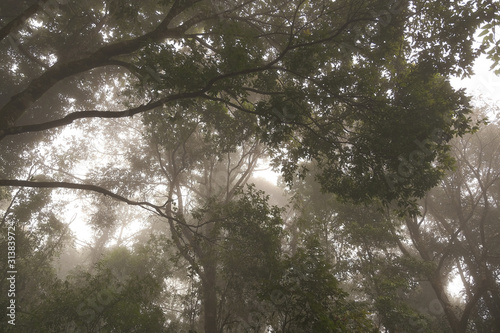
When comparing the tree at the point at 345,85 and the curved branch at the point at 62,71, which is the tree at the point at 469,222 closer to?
the tree at the point at 345,85

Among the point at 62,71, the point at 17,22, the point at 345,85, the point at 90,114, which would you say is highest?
the point at 62,71

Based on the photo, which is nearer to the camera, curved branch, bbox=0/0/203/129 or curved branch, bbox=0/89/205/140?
curved branch, bbox=0/89/205/140

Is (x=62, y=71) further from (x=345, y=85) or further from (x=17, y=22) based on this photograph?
(x=345, y=85)

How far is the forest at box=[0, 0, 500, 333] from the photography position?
5.47m

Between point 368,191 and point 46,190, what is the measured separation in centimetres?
1610

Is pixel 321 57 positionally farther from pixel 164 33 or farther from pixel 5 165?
pixel 5 165

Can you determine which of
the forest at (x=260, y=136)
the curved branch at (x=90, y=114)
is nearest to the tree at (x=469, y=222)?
the forest at (x=260, y=136)

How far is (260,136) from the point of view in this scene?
6371 millimetres

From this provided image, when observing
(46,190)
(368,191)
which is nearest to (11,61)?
(46,190)

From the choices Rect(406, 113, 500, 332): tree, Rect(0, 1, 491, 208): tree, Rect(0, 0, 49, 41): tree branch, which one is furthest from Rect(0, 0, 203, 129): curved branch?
Rect(406, 113, 500, 332): tree

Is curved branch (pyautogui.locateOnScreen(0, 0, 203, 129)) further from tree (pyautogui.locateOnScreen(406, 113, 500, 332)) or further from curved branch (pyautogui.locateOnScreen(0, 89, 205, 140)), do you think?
tree (pyautogui.locateOnScreen(406, 113, 500, 332))

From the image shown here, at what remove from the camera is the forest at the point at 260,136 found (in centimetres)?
547

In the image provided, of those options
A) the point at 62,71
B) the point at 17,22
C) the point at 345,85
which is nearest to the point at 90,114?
the point at 62,71

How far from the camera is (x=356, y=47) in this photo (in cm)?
618
